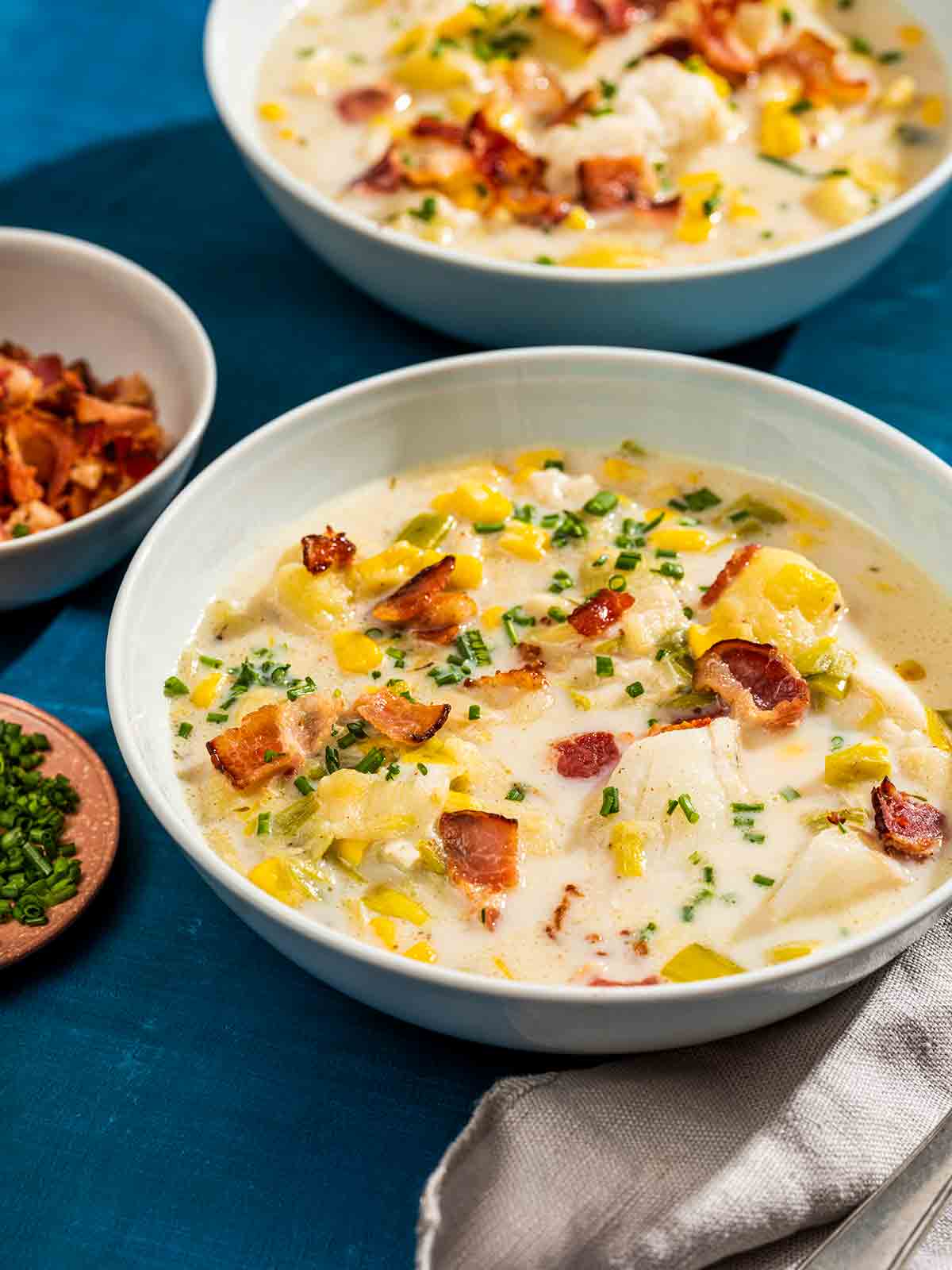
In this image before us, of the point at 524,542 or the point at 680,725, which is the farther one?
the point at 524,542

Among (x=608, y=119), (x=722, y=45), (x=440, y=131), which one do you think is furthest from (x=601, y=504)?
(x=722, y=45)

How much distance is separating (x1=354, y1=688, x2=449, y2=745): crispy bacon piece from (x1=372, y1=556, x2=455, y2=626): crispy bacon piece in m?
0.23

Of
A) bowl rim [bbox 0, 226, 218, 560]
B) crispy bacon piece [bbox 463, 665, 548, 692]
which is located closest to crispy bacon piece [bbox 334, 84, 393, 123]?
bowl rim [bbox 0, 226, 218, 560]

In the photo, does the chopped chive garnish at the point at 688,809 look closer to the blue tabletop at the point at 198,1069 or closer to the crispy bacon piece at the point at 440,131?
the blue tabletop at the point at 198,1069

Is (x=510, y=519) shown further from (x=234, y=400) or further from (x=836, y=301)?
(x=836, y=301)

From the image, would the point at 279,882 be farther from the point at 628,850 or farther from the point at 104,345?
the point at 104,345

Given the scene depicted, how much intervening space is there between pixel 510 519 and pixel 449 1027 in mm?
1233

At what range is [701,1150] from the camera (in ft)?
8.14

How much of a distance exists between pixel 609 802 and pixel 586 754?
142 millimetres

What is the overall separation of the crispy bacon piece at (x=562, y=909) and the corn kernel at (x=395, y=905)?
0.20 m

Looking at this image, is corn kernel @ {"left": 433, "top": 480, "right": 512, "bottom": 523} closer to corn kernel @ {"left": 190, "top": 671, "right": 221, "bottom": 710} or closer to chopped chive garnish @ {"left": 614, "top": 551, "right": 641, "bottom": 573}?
chopped chive garnish @ {"left": 614, "top": 551, "right": 641, "bottom": 573}

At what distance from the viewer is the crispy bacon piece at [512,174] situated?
4.11 m

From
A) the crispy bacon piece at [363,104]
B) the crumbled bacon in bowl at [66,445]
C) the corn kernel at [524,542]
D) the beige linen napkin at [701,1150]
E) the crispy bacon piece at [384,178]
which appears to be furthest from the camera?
the crispy bacon piece at [363,104]

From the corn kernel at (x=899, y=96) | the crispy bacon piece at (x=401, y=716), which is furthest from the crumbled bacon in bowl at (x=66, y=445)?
the corn kernel at (x=899, y=96)
